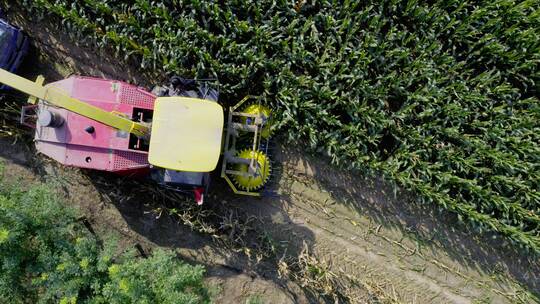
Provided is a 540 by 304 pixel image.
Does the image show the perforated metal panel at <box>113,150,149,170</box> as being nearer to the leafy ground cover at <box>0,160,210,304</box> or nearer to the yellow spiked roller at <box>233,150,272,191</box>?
the leafy ground cover at <box>0,160,210,304</box>

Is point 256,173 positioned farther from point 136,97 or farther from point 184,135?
point 136,97

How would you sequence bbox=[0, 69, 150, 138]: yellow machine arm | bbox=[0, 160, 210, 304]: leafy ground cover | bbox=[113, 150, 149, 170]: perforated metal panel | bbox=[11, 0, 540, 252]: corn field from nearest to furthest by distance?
bbox=[0, 69, 150, 138]: yellow machine arm → bbox=[0, 160, 210, 304]: leafy ground cover → bbox=[113, 150, 149, 170]: perforated metal panel → bbox=[11, 0, 540, 252]: corn field

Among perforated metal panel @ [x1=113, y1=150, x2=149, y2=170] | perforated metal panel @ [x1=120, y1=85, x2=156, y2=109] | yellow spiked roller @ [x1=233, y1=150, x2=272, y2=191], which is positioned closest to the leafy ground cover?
perforated metal panel @ [x1=113, y1=150, x2=149, y2=170]

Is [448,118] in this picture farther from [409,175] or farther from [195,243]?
[195,243]

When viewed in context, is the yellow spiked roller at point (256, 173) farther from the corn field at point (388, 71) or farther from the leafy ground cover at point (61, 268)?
the leafy ground cover at point (61, 268)

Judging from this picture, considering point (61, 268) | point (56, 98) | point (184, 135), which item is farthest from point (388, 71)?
point (61, 268)

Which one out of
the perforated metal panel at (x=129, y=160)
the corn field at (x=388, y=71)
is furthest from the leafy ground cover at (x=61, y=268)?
the corn field at (x=388, y=71)
